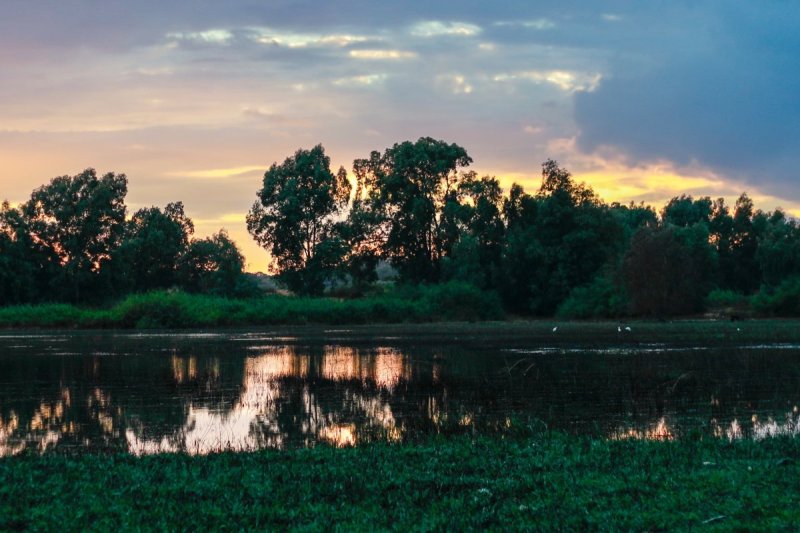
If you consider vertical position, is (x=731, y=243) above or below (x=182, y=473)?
above

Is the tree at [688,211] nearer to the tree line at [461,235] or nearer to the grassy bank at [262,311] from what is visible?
the tree line at [461,235]

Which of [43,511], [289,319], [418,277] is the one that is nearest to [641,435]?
[43,511]

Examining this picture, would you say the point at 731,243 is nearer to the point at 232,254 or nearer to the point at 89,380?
the point at 232,254

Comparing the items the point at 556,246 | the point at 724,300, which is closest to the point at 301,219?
the point at 556,246

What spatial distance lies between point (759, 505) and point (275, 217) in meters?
92.6

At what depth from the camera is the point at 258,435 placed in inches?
730

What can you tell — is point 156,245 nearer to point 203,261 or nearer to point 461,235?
point 203,261

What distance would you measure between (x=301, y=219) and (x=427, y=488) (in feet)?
292

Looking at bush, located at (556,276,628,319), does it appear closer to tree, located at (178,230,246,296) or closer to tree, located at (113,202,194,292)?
tree, located at (178,230,246,296)

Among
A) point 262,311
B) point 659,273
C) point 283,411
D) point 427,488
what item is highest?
point 659,273

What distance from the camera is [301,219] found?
9994 centimetres

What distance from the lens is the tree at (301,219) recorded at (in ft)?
325

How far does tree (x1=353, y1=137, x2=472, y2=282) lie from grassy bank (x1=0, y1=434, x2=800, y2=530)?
87.1 metres

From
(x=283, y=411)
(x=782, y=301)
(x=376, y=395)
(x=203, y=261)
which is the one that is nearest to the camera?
(x=283, y=411)
